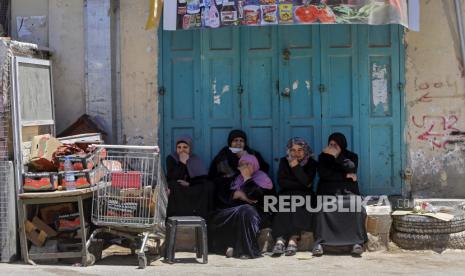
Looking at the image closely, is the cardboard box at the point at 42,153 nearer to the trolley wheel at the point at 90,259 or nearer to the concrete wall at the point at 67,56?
the trolley wheel at the point at 90,259

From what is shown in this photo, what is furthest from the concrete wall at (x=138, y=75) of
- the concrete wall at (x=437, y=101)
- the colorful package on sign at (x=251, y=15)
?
the concrete wall at (x=437, y=101)

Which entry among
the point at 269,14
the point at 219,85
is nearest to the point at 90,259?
the point at 219,85

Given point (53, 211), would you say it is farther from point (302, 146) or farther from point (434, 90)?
point (434, 90)

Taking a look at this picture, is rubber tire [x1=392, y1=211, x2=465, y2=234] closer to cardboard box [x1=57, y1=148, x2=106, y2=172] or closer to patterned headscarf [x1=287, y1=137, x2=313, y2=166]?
patterned headscarf [x1=287, y1=137, x2=313, y2=166]

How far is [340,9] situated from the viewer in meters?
7.07

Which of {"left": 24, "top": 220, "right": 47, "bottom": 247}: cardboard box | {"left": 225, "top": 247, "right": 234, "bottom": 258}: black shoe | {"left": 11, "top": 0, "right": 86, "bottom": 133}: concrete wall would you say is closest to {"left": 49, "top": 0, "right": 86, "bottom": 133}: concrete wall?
{"left": 11, "top": 0, "right": 86, "bottom": 133}: concrete wall

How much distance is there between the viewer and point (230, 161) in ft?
25.9

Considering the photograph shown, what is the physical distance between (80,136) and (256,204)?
2091mm

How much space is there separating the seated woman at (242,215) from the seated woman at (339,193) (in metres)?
0.62

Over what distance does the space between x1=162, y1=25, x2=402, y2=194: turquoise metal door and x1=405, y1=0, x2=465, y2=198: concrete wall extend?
19 cm

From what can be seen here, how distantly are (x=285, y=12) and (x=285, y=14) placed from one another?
22 mm

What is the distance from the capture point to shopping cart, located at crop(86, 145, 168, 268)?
6766mm

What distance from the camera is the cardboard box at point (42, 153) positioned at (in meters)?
7.04

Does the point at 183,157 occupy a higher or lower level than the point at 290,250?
higher
